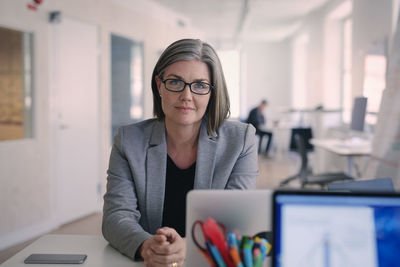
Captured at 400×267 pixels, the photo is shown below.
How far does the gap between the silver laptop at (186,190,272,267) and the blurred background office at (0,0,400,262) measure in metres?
1.14

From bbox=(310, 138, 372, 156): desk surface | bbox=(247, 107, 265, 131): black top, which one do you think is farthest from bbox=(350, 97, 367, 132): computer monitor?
bbox=(247, 107, 265, 131): black top

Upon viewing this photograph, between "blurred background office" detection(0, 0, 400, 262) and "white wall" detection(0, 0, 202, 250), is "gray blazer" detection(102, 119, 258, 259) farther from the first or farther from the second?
"white wall" detection(0, 0, 202, 250)

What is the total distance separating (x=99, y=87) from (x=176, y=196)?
404cm

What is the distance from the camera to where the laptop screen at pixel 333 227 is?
29.3 inches

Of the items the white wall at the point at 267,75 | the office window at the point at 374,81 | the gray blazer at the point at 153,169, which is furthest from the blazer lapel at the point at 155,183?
the white wall at the point at 267,75

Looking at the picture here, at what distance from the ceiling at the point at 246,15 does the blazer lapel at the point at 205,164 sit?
6.21 metres

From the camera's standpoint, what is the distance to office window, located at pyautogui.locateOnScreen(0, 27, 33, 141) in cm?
379

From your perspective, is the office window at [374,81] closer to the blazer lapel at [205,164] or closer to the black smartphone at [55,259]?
the blazer lapel at [205,164]

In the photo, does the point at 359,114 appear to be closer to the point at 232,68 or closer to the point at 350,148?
the point at 350,148

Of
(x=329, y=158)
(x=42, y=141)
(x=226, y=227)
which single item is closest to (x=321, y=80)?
(x=329, y=158)

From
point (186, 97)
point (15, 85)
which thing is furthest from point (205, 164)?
point (15, 85)

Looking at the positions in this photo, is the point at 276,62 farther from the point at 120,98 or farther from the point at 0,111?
the point at 0,111

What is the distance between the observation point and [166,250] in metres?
1.08

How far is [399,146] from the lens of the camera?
120 inches
